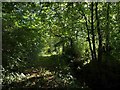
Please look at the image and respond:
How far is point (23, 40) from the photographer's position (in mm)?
6141

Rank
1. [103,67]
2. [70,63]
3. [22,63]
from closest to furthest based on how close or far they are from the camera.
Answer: [22,63], [103,67], [70,63]

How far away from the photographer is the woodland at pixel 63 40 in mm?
6129

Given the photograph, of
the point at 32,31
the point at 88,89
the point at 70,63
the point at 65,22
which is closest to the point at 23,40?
the point at 32,31

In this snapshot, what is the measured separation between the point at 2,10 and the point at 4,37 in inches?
28.2

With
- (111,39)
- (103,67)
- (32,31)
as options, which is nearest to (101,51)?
(111,39)

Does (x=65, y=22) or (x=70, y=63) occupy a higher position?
(x=65, y=22)

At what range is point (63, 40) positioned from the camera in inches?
512

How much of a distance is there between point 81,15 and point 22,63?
5334 millimetres

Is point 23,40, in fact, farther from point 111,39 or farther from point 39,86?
point 111,39

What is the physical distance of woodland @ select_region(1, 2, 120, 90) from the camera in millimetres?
6129

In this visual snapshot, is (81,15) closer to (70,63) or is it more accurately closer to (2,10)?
(70,63)

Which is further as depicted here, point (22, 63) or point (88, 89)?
point (88, 89)

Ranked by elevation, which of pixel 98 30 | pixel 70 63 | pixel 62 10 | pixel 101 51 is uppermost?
pixel 62 10

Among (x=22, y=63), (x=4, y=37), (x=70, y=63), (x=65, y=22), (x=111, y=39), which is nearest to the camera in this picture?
(x=4, y=37)
